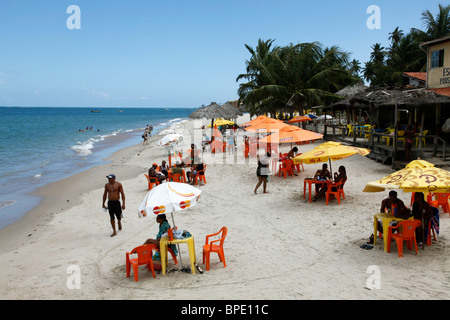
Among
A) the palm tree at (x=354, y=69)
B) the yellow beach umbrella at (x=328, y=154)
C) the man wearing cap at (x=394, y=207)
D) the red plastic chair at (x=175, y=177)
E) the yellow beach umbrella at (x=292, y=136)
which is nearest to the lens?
the man wearing cap at (x=394, y=207)

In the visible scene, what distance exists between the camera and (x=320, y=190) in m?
9.82

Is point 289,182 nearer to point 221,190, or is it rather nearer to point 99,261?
point 221,190

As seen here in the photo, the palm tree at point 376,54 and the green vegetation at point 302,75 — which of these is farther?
the palm tree at point 376,54

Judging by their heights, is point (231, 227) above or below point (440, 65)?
below

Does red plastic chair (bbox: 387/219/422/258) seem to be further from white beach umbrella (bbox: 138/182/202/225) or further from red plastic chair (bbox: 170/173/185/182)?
red plastic chair (bbox: 170/173/185/182)

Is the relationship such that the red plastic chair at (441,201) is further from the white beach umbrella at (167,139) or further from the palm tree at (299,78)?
the palm tree at (299,78)

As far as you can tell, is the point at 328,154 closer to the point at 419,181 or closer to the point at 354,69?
the point at 419,181

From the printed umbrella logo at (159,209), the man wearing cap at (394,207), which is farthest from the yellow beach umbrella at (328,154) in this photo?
the printed umbrella logo at (159,209)

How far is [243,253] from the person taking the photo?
6695 millimetres

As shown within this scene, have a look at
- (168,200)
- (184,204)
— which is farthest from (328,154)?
(168,200)

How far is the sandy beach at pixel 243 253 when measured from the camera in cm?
513

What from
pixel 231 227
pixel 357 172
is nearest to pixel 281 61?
pixel 357 172
